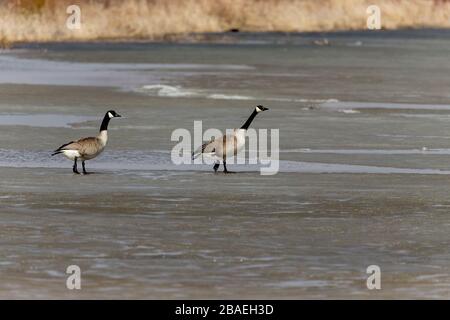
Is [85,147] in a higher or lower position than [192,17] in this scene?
lower

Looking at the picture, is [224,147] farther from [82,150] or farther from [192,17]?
[192,17]

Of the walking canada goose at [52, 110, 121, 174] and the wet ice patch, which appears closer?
the walking canada goose at [52, 110, 121, 174]

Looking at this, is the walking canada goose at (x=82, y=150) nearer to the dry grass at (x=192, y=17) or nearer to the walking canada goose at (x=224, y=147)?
the walking canada goose at (x=224, y=147)

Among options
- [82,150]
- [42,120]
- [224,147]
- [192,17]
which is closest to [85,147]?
[82,150]

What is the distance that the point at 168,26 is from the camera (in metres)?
53.8

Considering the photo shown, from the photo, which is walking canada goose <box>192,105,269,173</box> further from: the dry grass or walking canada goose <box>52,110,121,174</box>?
the dry grass

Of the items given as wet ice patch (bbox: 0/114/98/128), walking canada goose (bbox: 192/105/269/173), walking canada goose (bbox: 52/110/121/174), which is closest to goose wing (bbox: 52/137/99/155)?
walking canada goose (bbox: 52/110/121/174)

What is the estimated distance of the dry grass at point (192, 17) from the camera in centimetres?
4853

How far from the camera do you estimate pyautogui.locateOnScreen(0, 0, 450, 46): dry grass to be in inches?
1911

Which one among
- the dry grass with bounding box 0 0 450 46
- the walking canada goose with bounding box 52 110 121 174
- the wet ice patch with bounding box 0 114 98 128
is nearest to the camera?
the walking canada goose with bounding box 52 110 121 174

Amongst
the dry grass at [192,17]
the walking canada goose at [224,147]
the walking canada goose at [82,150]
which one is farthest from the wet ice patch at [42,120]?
the dry grass at [192,17]

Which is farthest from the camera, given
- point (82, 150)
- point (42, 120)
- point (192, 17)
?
point (192, 17)

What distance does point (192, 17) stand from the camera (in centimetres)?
5619
